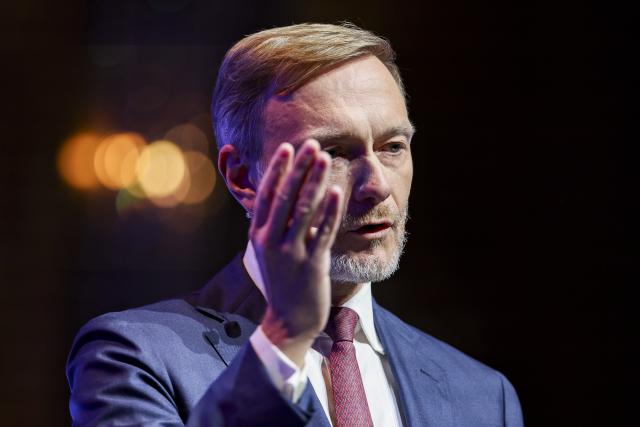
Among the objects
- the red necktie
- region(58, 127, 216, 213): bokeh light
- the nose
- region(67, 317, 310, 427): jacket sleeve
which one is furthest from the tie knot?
region(58, 127, 216, 213): bokeh light

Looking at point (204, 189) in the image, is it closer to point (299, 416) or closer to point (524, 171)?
point (524, 171)

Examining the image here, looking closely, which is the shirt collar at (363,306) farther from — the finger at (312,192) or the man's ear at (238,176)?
the finger at (312,192)

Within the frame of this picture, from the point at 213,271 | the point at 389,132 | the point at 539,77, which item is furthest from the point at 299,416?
the point at 539,77

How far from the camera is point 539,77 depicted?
103 inches

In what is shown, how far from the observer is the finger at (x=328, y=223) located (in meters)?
1.14

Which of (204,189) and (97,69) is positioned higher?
(97,69)

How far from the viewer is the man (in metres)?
1.20

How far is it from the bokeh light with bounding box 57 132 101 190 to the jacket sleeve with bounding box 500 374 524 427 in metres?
1.33

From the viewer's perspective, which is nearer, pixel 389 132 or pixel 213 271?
A: pixel 389 132

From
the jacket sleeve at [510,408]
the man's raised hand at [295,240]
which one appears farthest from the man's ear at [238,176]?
the jacket sleeve at [510,408]

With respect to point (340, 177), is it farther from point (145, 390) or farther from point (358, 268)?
point (145, 390)

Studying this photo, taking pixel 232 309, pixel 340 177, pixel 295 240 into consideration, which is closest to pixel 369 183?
pixel 340 177

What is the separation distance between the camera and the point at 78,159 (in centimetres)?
244

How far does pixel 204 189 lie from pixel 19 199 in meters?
0.55
